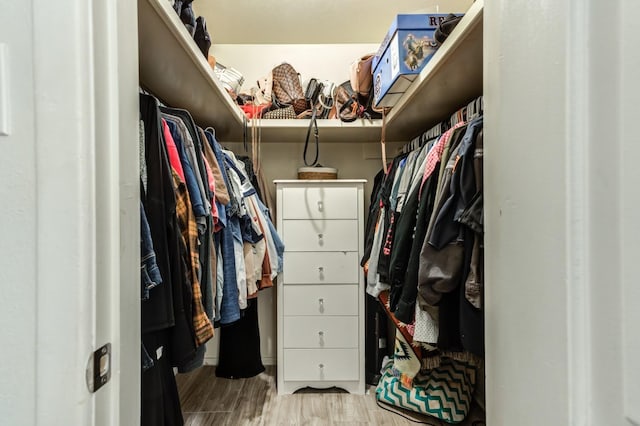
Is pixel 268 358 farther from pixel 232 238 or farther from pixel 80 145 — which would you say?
pixel 80 145

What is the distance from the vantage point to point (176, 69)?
1.05 metres

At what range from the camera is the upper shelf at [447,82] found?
85 centimetres

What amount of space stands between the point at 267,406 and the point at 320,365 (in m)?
0.34

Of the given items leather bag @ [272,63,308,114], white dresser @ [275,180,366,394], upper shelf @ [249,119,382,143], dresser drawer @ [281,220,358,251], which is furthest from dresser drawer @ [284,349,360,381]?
leather bag @ [272,63,308,114]

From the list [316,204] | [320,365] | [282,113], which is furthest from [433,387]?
[282,113]

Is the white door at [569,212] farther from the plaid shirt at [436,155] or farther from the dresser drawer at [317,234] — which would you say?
the dresser drawer at [317,234]

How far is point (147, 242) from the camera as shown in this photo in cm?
68

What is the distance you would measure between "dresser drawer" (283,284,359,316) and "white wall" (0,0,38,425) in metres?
1.45

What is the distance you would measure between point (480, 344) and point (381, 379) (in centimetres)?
105


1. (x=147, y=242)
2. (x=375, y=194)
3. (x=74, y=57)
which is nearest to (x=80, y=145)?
(x=74, y=57)

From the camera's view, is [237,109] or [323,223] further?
[323,223]

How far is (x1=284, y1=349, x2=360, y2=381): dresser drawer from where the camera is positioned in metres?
1.74

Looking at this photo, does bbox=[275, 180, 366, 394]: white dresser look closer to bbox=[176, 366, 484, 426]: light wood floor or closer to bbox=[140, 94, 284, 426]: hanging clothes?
bbox=[176, 366, 484, 426]: light wood floor

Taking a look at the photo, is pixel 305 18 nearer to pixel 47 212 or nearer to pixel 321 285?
pixel 321 285
